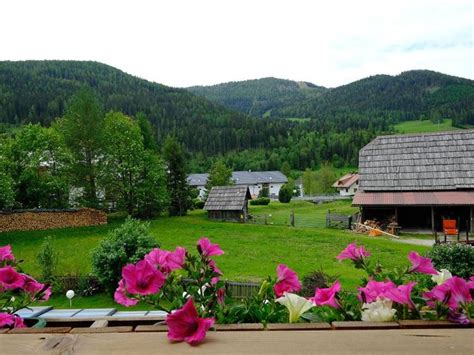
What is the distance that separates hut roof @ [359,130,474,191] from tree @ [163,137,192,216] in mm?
15380

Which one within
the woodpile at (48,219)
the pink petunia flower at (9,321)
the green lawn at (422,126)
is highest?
the green lawn at (422,126)

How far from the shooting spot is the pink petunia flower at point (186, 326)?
1258mm

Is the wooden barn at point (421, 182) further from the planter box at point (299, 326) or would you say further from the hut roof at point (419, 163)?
the planter box at point (299, 326)

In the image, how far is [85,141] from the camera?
104ft

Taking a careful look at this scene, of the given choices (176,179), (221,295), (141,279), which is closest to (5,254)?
(141,279)

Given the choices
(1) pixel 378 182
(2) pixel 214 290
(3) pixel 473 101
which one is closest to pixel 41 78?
(1) pixel 378 182

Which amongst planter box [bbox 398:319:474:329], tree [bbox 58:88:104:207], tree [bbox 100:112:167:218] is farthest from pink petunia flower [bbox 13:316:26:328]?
tree [bbox 58:88:104:207]

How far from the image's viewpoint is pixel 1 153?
27469mm

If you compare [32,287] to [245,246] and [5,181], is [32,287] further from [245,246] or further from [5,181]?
[5,181]

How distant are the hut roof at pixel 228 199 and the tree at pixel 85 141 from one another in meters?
9.01

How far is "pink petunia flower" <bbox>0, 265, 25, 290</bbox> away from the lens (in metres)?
1.75

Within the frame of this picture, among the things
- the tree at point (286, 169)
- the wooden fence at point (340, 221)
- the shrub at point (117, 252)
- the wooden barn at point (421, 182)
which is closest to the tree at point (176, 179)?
the wooden fence at point (340, 221)

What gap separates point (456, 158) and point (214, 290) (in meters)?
30.9

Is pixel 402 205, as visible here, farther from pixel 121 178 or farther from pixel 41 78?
pixel 41 78
